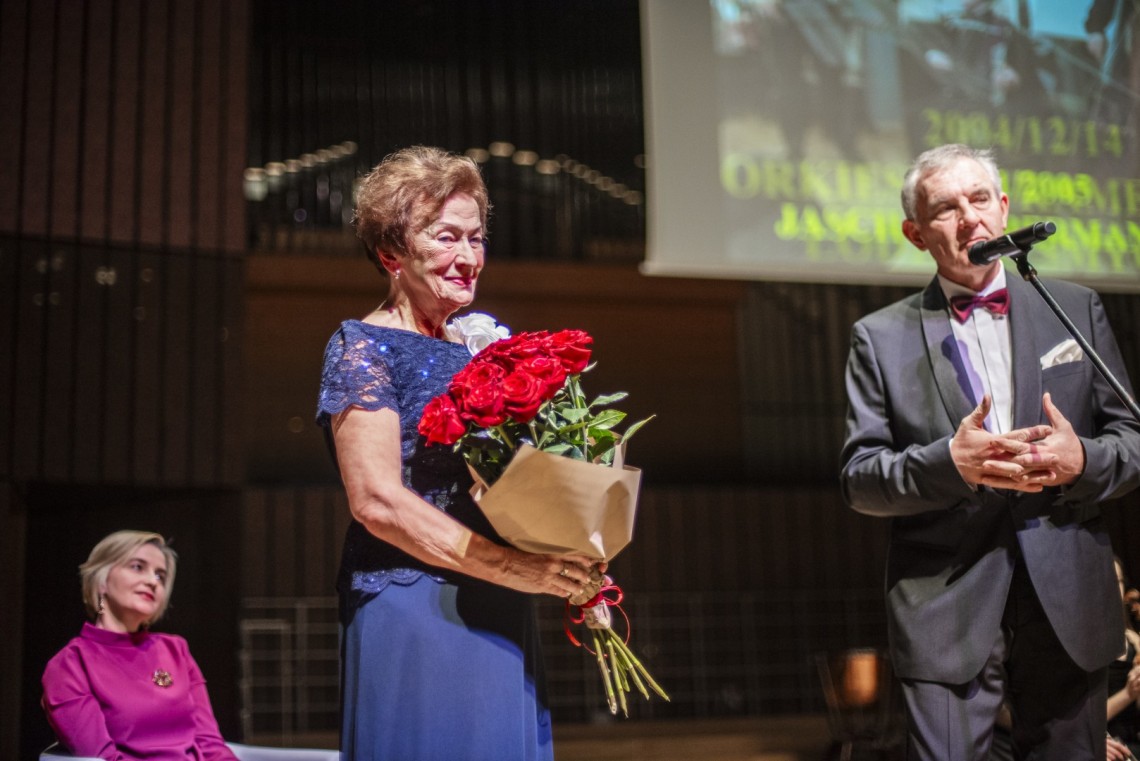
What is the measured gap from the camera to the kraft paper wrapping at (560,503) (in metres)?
1.54

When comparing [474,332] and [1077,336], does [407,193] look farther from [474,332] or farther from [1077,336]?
[1077,336]

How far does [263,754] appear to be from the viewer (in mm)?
3234

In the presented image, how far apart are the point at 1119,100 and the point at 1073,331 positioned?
115 inches

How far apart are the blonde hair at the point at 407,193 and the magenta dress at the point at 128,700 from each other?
6.23 feet

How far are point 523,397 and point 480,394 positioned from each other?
0.19ft

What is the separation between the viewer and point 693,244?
4262mm

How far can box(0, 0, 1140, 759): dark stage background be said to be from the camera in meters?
5.00

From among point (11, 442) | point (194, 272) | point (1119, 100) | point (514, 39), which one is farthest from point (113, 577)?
point (514, 39)

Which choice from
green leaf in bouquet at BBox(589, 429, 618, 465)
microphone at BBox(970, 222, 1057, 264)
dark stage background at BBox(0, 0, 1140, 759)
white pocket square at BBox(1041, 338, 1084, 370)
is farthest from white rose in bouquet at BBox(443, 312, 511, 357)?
dark stage background at BBox(0, 0, 1140, 759)

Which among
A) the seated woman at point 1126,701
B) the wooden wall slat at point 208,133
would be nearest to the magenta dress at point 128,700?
the wooden wall slat at point 208,133

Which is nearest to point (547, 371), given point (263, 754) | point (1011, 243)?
point (1011, 243)

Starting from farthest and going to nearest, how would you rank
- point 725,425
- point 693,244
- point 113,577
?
point 725,425 < point 693,244 < point 113,577

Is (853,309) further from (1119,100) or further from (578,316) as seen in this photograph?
(1119,100)

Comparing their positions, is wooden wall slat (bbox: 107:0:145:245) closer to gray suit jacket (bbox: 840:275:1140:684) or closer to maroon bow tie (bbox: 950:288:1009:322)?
gray suit jacket (bbox: 840:275:1140:684)
